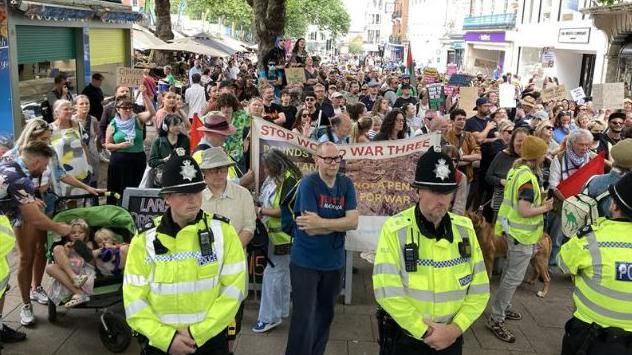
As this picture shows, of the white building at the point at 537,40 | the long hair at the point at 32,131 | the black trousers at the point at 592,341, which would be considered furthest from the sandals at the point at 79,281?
the white building at the point at 537,40

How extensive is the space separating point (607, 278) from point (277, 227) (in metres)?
2.82

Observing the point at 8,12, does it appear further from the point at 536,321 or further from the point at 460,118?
the point at 536,321

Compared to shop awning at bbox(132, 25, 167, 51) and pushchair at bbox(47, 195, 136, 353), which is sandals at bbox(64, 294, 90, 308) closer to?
pushchair at bbox(47, 195, 136, 353)

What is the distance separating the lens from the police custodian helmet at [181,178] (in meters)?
3.01

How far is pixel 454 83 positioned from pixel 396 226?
15.0m

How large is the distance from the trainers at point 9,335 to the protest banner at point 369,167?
2.56 metres

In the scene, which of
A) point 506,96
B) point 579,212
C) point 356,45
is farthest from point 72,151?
point 356,45

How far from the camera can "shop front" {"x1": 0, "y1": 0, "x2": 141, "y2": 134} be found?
11852 millimetres

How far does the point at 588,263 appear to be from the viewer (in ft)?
10.8

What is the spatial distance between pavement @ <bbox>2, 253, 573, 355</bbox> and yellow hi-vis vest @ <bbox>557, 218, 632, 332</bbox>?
1.94 m

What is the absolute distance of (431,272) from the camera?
120 inches

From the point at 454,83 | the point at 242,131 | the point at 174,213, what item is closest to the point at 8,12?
the point at 242,131

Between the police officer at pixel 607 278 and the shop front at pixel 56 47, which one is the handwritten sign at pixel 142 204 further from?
the shop front at pixel 56 47

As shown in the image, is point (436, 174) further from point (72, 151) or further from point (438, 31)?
point (438, 31)
